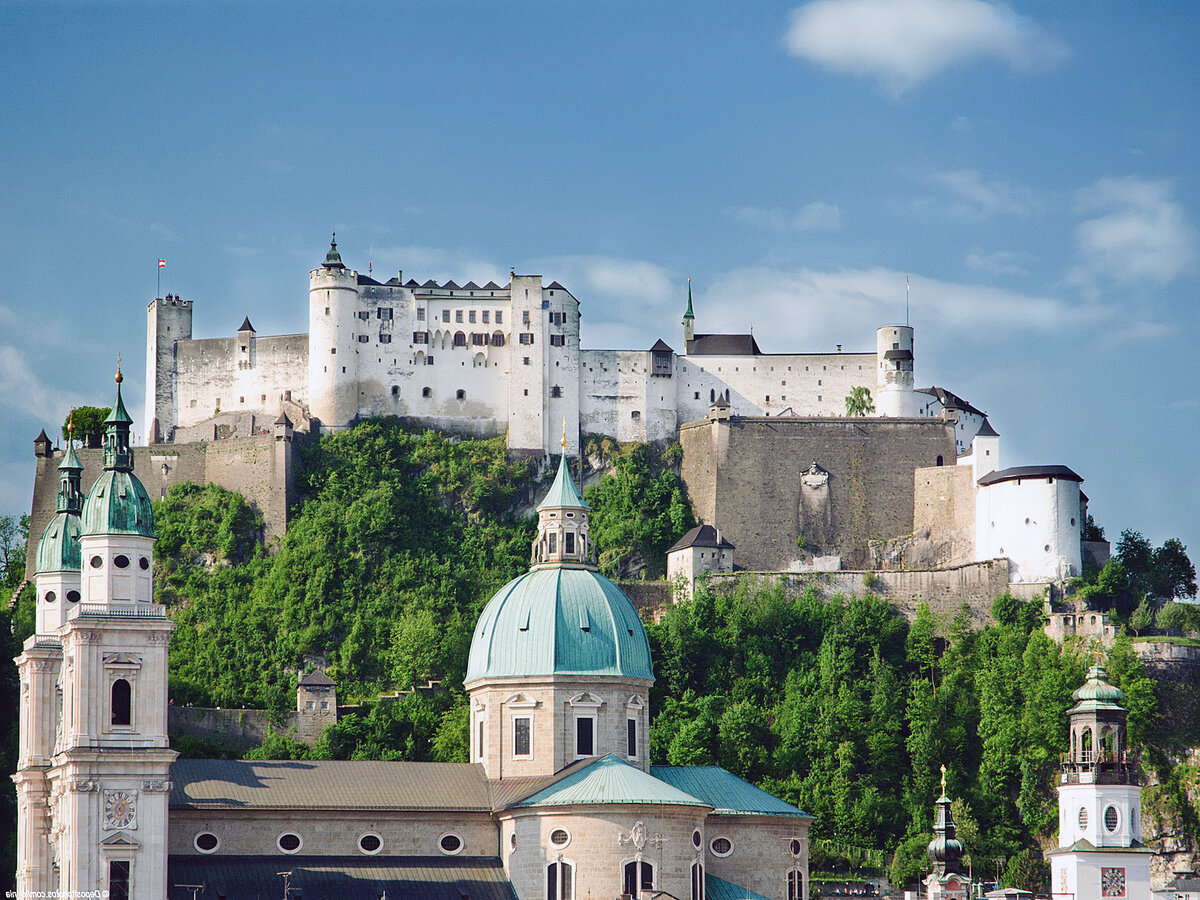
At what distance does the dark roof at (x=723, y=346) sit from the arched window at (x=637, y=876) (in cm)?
5322

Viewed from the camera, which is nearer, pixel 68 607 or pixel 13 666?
pixel 68 607

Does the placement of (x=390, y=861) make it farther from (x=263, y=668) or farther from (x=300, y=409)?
(x=300, y=409)

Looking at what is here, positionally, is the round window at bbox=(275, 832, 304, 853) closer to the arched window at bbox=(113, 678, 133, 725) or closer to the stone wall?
the arched window at bbox=(113, 678, 133, 725)

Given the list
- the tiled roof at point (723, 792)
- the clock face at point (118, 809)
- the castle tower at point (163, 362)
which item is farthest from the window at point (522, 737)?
the castle tower at point (163, 362)

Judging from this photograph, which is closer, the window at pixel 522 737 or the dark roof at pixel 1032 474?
the window at pixel 522 737

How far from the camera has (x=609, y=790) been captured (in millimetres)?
65000

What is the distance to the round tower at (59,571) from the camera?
212 feet

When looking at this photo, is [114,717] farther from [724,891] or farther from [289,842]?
[724,891]

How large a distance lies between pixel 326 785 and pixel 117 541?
12341 mm

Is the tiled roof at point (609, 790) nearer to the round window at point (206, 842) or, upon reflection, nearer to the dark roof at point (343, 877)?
the dark roof at point (343, 877)

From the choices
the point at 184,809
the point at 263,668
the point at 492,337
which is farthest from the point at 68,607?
the point at 492,337

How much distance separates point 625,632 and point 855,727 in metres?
20.9

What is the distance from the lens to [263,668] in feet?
313

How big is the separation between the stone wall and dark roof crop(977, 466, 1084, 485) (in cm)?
694
